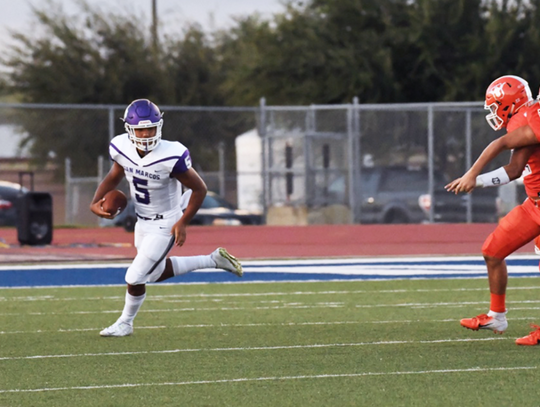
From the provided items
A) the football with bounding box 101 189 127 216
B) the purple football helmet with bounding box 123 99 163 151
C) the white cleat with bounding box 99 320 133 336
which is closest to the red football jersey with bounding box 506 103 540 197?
the purple football helmet with bounding box 123 99 163 151

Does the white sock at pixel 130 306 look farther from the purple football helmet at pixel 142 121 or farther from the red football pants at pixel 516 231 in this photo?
the red football pants at pixel 516 231

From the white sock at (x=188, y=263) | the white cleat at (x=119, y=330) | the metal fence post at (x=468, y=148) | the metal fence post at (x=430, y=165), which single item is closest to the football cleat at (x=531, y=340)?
the white sock at (x=188, y=263)

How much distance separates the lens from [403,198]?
816 inches

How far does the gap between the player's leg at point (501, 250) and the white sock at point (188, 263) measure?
2.11 m

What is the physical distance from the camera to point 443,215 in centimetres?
2066

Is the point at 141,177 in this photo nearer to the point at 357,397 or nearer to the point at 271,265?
the point at 357,397

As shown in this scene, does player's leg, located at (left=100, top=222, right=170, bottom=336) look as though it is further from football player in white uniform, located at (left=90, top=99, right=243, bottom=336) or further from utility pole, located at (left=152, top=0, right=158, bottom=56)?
utility pole, located at (left=152, top=0, right=158, bottom=56)

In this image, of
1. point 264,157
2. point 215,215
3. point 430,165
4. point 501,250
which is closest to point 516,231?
point 501,250

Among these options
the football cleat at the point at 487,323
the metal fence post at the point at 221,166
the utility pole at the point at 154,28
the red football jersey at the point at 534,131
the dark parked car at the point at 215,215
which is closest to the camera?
the red football jersey at the point at 534,131

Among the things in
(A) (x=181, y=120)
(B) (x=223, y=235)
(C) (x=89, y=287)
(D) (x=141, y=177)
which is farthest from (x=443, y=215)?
(D) (x=141, y=177)

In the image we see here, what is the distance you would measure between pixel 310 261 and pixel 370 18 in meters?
12.8

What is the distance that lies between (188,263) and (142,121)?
128 cm

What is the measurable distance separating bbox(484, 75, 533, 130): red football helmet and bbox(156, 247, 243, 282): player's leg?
2.44 meters

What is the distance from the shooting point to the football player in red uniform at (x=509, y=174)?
23.1ft
